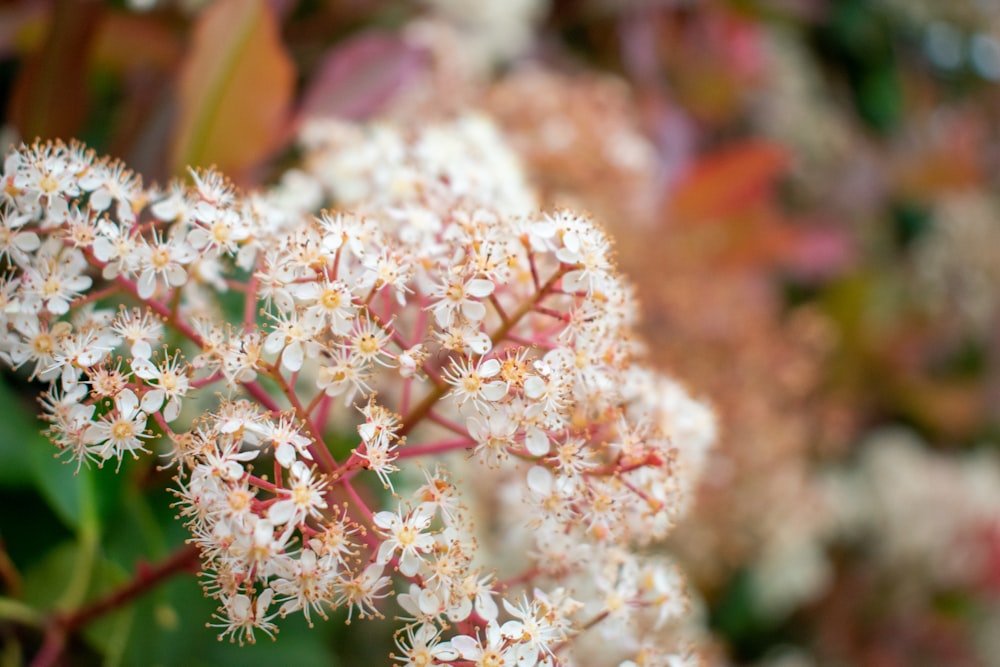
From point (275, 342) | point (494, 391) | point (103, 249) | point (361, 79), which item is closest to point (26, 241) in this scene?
point (103, 249)

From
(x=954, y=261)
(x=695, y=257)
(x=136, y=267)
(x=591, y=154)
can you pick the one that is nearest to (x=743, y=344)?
(x=695, y=257)

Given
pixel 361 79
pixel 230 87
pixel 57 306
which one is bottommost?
pixel 57 306

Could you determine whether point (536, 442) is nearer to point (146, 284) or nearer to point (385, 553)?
point (385, 553)

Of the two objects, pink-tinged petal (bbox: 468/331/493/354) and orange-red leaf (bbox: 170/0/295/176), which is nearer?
pink-tinged petal (bbox: 468/331/493/354)

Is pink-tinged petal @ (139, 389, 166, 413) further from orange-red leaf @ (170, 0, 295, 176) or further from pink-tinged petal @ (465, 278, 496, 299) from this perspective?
orange-red leaf @ (170, 0, 295, 176)

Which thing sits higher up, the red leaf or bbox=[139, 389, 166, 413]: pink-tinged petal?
the red leaf

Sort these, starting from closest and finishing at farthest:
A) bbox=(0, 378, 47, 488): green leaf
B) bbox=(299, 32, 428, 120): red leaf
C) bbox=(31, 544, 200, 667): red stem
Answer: bbox=(31, 544, 200, 667): red stem, bbox=(0, 378, 47, 488): green leaf, bbox=(299, 32, 428, 120): red leaf

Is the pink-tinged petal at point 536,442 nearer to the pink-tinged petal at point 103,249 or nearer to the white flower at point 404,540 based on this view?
the white flower at point 404,540

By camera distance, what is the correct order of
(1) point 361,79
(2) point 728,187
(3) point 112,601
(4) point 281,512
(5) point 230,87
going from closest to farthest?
1. (4) point 281,512
2. (3) point 112,601
3. (5) point 230,87
4. (1) point 361,79
5. (2) point 728,187

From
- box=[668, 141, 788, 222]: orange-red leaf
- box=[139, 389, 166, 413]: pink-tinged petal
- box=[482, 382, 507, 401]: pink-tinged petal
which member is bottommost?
box=[139, 389, 166, 413]: pink-tinged petal

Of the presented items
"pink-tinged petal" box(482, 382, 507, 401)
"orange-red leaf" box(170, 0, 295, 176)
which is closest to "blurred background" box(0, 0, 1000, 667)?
"orange-red leaf" box(170, 0, 295, 176)
